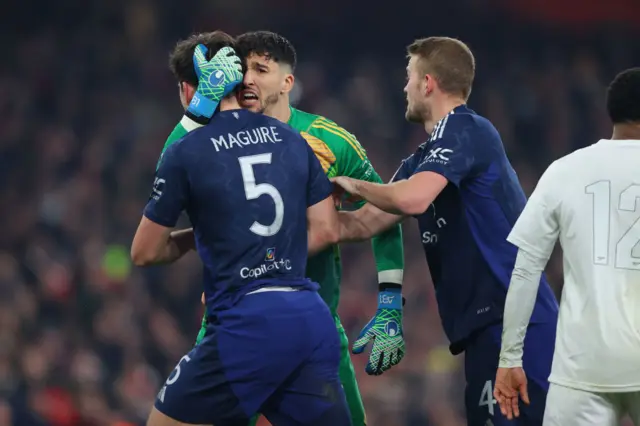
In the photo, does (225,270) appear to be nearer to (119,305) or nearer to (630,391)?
(630,391)

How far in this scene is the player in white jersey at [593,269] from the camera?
417 centimetres

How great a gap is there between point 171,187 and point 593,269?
1684 mm

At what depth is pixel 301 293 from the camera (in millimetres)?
4375

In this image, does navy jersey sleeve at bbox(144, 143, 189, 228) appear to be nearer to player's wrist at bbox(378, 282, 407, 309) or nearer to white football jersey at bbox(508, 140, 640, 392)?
white football jersey at bbox(508, 140, 640, 392)

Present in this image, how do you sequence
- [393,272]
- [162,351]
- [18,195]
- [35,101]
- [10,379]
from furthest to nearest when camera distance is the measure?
[35,101] < [18,195] < [162,351] < [10,379] < [393,272]

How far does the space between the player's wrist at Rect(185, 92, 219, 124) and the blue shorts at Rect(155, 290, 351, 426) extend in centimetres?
76

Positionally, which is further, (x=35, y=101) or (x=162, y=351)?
(x=35, y=101)

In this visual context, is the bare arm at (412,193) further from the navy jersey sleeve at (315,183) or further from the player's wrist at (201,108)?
the player's wrist at (201,108)

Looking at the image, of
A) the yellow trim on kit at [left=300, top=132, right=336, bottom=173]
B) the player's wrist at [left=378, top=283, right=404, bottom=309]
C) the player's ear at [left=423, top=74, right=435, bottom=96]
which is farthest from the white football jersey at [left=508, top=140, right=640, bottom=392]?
the yellow trim on kit at [left=300, top=132, right=336, bottom=173]

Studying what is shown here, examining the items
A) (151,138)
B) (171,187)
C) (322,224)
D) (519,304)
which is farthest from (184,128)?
(151,138)

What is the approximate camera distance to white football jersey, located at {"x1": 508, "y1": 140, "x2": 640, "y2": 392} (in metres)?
4.17

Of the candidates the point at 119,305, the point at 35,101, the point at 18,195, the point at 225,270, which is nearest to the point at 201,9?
the point at 35,101

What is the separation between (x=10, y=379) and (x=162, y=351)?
145cm

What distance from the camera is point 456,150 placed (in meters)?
4.76
